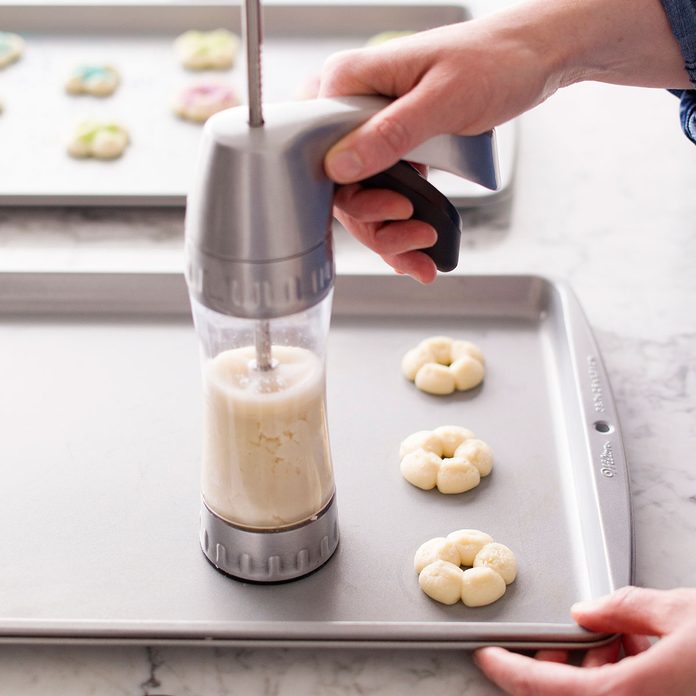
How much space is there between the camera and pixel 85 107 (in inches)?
66.1

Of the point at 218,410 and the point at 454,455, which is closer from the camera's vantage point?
the point at 218,410

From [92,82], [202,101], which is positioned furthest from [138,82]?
[202,101]

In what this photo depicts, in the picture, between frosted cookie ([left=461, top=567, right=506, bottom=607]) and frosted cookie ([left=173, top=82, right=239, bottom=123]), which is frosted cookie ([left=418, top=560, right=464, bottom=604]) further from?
frosted cookie ([left=173, top=82, right=239, bottom=123])

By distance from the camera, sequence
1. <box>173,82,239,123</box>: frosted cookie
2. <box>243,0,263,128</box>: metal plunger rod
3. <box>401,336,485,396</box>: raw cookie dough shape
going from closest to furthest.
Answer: <box>243,0,263,128</box>: metal plunger rod → <box>401,336,485,396</box>: raw cookie dough shape → <box>173,82,239,123</box>: frosted cookie

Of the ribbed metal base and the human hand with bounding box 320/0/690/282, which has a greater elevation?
the human hand with bounding box 320/0/690/282

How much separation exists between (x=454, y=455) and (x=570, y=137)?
2.53 feet

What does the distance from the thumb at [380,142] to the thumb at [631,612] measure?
0.37 m

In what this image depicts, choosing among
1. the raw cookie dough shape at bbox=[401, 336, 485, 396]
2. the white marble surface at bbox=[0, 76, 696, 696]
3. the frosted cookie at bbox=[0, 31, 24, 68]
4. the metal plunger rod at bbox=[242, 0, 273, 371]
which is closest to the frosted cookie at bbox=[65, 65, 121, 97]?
the frosted cookie at bbox=[0, 31, 24, 68]

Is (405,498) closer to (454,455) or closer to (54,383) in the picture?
(454,455)

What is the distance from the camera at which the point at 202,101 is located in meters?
1.64

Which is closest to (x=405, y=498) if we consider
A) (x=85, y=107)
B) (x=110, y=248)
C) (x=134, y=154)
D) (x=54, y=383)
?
(x=54, y=383)

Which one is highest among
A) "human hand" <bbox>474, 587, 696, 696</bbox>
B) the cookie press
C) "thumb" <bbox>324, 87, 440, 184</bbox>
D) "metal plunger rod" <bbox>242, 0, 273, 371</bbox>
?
"metal plunger rod" <bbox>242, 0, 273, 371</bbox>

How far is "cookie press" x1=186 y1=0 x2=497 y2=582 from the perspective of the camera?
0.71 m

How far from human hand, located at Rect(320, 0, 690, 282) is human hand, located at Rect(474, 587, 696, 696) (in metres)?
0.33
